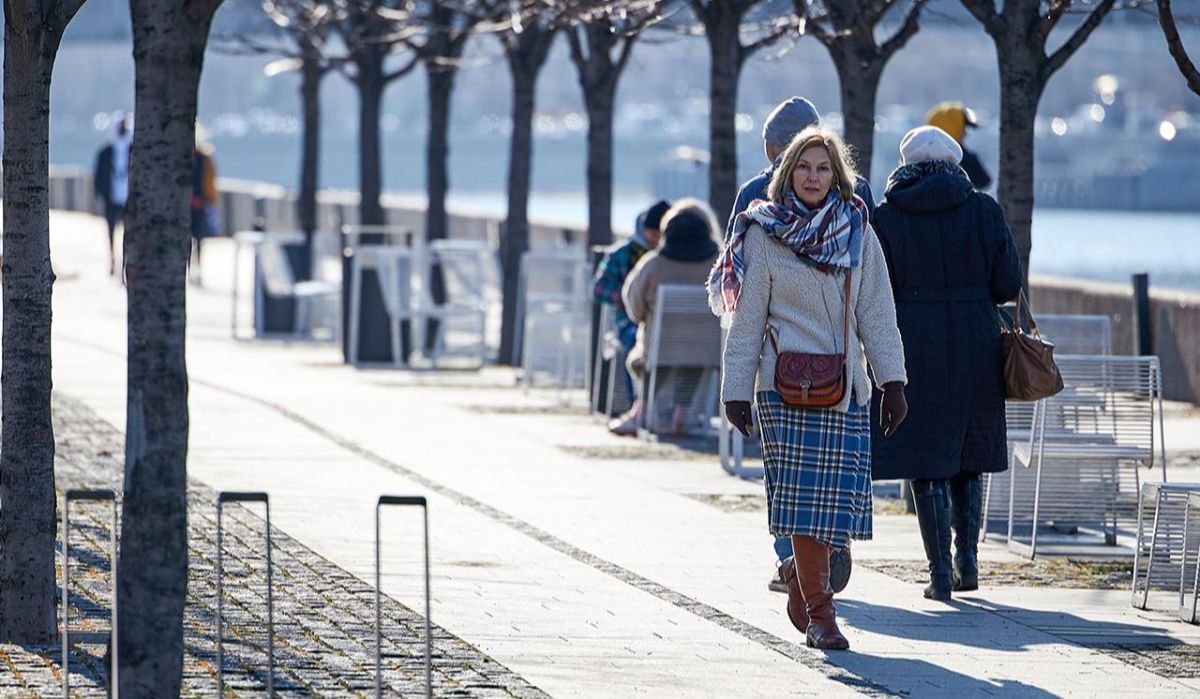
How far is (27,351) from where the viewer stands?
8.05 metres

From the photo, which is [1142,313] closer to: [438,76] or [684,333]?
[684,333]

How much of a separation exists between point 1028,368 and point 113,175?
24.3 meters

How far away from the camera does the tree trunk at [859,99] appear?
44.5ft

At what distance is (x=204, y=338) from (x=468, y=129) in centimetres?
10279

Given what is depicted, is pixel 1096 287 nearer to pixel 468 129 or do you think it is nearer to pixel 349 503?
pixel 349 503

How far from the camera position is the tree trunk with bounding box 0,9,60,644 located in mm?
7957

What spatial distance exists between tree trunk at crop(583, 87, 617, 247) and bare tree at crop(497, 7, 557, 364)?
3.08ft

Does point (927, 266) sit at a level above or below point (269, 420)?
above

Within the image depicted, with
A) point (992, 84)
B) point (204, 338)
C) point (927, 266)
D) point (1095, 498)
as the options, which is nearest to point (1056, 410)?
point (1095, 498)

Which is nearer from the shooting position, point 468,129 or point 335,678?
point 335,678

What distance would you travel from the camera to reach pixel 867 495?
827cm

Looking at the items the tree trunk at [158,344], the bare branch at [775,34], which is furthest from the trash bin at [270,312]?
the tree trunk at [158,344]

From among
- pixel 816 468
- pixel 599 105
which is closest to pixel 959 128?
pixel 816 468

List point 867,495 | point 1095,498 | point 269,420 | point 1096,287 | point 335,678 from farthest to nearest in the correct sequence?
point 1096,287 < point 269,420 < point 1095,498 < point 867,495 < point 335,678
